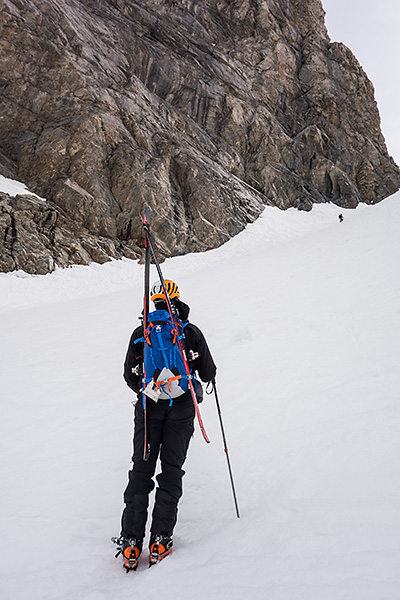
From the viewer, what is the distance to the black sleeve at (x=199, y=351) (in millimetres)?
3574

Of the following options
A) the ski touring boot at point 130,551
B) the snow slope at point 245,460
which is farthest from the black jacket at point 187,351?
the snow slope at point 245,460

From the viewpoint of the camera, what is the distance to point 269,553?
2.79 metres

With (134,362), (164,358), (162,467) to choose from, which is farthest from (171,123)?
(162,467)

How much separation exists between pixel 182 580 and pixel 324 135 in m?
59.9

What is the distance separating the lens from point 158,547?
2.99 m

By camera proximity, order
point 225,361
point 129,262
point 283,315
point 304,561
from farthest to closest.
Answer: point 129,262 < point 283,315 < point 225,361 < point 304,561

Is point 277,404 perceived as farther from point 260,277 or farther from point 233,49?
point 233,49

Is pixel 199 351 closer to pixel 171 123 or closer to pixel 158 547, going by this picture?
pixel 158 547

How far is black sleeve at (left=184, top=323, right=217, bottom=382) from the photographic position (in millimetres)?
3574

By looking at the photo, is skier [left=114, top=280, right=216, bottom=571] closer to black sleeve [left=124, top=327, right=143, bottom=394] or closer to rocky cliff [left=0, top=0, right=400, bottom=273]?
black sleeve [left=124, top=327, right=143, bottom=394]

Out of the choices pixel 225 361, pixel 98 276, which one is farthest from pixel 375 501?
Result: pixel 98 276

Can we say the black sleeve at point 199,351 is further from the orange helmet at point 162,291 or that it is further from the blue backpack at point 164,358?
the orange helmet at point 162,291

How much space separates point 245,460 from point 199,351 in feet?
5.48

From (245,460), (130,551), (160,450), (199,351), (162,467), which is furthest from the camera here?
(245,460)
